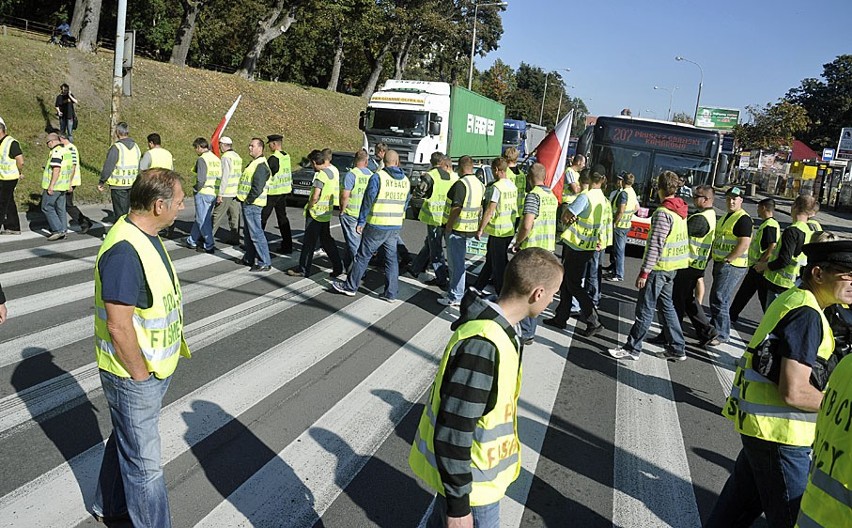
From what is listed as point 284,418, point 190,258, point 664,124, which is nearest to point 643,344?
point 284,418

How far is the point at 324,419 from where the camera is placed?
4914 mm

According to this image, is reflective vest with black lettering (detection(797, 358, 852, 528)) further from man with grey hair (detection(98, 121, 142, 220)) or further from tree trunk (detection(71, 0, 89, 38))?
tree trunk (detection(71, 0, 89, 38))

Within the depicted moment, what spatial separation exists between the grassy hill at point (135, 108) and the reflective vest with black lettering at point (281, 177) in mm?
5659

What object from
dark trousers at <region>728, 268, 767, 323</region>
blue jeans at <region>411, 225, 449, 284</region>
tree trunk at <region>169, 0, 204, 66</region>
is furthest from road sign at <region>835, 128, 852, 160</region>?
blue jeans at <region>411, 225, 449, 284</region>

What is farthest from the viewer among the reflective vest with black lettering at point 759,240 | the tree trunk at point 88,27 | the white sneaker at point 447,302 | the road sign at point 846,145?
the road sign at point 846,145

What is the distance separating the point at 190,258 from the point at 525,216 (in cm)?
562

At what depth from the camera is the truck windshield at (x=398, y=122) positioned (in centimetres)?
2033

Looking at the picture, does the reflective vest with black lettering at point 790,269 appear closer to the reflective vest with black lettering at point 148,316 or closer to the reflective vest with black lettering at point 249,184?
the reflective vest with black lettering at point 148,316

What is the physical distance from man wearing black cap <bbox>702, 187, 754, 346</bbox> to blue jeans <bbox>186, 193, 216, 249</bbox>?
288 inches

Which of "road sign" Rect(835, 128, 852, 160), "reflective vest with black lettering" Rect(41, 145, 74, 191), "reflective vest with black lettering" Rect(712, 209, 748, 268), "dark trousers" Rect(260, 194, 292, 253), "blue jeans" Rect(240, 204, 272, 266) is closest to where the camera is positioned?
"reflective vest with black lettering" Rect(712, 209, 748, 268)

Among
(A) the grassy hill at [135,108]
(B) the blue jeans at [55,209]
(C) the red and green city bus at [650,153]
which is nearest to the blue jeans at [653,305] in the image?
(C) the red and green city bus at [650,153]

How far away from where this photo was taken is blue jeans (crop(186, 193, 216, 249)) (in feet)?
33.6

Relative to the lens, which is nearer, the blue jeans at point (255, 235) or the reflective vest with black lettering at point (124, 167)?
the blue jeans at point (255, 235)

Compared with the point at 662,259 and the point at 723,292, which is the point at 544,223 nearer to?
the point at 662,259
